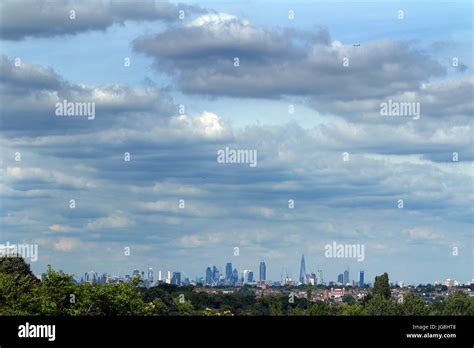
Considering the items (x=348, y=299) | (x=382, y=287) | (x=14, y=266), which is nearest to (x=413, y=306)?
(x=382, y=287)

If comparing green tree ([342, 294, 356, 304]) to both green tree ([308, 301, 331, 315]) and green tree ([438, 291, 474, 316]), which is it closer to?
green tree ([308, 301, 331, 315])

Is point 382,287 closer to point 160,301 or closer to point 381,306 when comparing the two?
point 381,306

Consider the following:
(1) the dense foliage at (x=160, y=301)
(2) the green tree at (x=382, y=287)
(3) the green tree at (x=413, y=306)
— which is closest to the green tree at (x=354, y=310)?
(1) the dense foliage at (x=160, y=301)

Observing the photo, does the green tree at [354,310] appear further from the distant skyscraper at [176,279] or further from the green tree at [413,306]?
the distant skyscraper at [176,279]

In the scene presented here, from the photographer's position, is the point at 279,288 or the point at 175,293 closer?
the point at 175,293

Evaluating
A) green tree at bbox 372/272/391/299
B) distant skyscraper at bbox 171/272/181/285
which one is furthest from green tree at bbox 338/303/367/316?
distant skyscraper at bbox 171/272/181/285

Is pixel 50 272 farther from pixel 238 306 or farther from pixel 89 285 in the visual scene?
pixel 238 306
